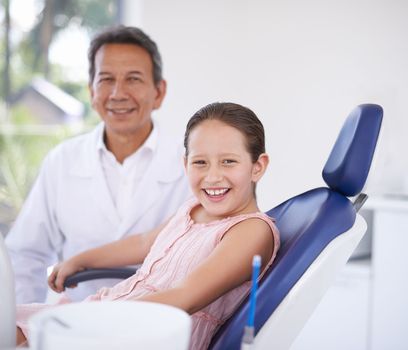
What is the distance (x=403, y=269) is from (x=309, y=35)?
1.24 meters

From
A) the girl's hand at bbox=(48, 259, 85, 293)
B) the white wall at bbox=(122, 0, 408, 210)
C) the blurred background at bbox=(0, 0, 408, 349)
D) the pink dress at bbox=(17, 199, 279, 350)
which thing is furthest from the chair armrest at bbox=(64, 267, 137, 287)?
the white wall at bbox=(122, 0, 408, 210)

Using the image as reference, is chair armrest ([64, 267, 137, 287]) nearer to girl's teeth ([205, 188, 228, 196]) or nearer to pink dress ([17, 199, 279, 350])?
pink dress ([17, 199, 279, 350])

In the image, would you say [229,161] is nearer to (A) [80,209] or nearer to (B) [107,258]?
(B) [107,258]

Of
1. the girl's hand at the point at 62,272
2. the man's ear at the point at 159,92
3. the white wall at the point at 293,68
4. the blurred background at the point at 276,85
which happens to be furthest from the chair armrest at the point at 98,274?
the white wall at the point at 293,68

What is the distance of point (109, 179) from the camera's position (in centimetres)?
219

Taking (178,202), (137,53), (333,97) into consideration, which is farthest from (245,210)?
(333,97)

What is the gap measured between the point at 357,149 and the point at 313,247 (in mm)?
229

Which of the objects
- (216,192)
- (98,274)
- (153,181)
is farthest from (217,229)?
(153,181)

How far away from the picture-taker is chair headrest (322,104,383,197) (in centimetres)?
139

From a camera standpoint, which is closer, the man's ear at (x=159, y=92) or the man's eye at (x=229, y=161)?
the man's eye at (x=229, y=161)

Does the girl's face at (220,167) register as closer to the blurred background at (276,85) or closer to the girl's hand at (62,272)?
the girl's hand at (62,272)

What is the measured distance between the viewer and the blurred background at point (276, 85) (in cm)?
280

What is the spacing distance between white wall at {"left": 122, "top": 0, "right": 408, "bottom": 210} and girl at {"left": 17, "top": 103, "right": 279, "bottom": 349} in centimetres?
165

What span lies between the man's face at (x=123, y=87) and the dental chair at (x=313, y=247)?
811mm
